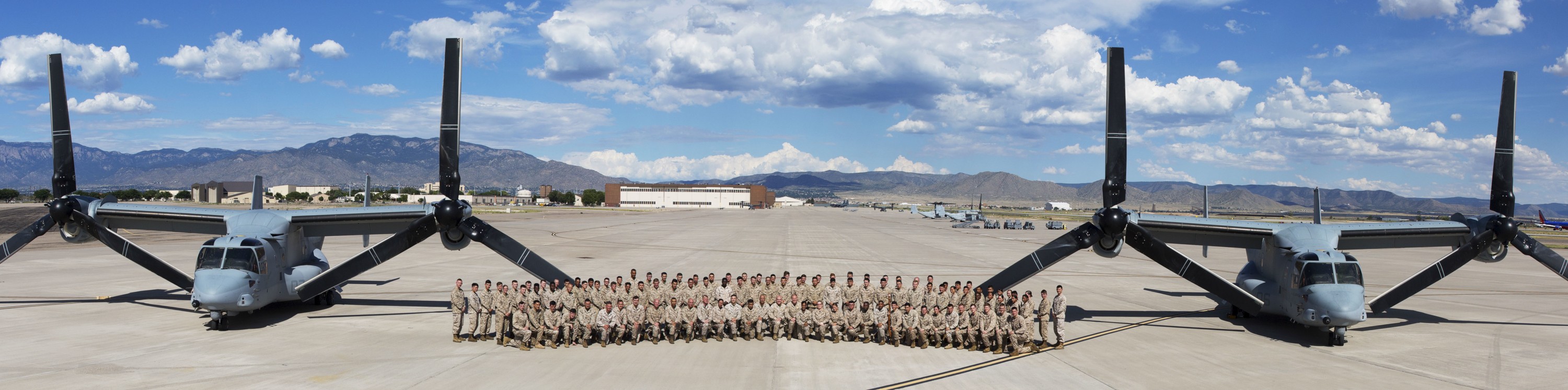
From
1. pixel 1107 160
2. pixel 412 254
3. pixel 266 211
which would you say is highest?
pixel 1107 160

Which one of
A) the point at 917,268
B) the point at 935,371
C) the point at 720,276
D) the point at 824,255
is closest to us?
the point at 935,371

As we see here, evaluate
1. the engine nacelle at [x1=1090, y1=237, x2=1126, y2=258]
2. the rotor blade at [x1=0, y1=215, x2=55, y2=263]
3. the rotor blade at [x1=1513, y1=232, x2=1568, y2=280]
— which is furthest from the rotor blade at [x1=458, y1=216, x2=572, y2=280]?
the rotor blade at [x1=1513, y1=232, x2=1568, y2=280]

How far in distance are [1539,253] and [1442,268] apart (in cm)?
258

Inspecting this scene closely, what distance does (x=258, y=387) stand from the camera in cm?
1200

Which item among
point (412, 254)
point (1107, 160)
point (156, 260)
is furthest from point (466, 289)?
point (1107, 160)

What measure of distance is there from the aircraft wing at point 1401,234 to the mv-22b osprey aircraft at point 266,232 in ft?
64.3

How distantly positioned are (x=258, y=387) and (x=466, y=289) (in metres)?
12.7

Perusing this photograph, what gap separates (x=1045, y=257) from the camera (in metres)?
17.3

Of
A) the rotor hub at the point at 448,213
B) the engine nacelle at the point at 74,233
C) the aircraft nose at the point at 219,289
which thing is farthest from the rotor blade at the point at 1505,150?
the engine nacelle at the point at 74,233

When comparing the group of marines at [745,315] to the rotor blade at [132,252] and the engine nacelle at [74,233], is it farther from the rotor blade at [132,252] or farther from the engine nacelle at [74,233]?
the engine nacelle at [74,233]

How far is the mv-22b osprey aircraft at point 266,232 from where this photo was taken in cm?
1627

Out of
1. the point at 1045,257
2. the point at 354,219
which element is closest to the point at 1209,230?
the point at 1045,257

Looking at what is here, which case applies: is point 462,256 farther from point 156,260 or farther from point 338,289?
point 156,260

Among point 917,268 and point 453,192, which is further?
point 917,268
